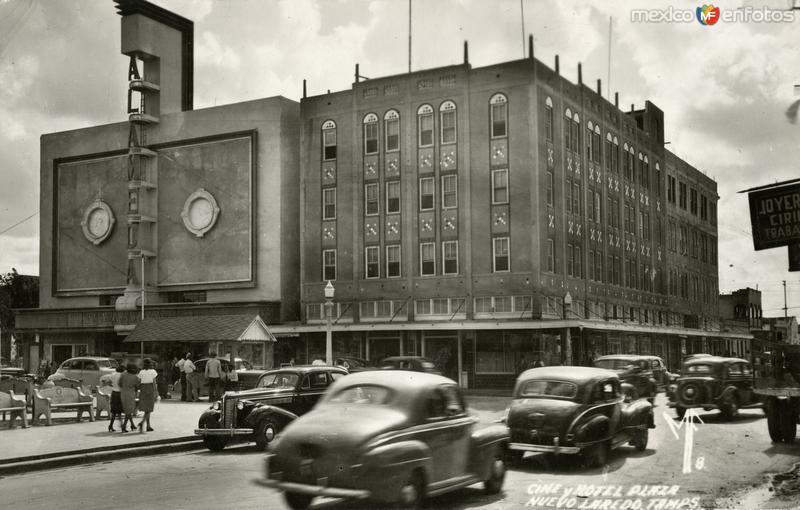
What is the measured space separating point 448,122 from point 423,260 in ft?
24.0

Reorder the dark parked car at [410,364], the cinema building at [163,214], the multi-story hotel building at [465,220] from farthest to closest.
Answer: the cinema building at [163,214], the multi-story hotel building at [465,220], the dark parked car at [410,364]

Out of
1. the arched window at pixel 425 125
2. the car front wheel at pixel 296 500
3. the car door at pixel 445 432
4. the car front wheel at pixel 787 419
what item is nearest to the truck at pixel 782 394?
the car front wheel at pixel 787 419

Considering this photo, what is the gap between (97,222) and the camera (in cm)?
5622

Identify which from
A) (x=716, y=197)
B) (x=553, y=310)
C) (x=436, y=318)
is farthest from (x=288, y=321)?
(x=716, y=197)

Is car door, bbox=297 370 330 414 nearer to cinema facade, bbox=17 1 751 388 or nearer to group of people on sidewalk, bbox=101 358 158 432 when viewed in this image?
group of people on sidewalk, bbox=101 358 158 432

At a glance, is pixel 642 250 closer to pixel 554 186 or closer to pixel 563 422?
pixel 554 186

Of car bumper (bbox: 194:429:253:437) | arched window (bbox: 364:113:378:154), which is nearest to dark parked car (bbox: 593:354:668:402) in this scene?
car bumper (bbox: 194:429:253:437)

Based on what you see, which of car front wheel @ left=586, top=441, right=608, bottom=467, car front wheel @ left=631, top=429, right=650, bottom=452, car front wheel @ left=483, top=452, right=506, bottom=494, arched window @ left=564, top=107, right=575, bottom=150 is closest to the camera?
car front wheel @ left=483, top=452, right=506, bottom=494

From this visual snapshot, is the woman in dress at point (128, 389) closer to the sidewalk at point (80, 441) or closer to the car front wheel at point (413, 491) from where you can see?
the sidewalk at point (80, 441)

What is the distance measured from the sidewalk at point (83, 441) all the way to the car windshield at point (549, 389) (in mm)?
7894

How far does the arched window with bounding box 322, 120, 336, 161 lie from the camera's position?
1877 inches

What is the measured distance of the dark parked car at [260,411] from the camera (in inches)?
719

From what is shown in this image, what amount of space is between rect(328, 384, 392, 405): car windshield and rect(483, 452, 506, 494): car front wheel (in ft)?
7.47

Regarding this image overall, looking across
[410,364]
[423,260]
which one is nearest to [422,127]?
[423,260]
